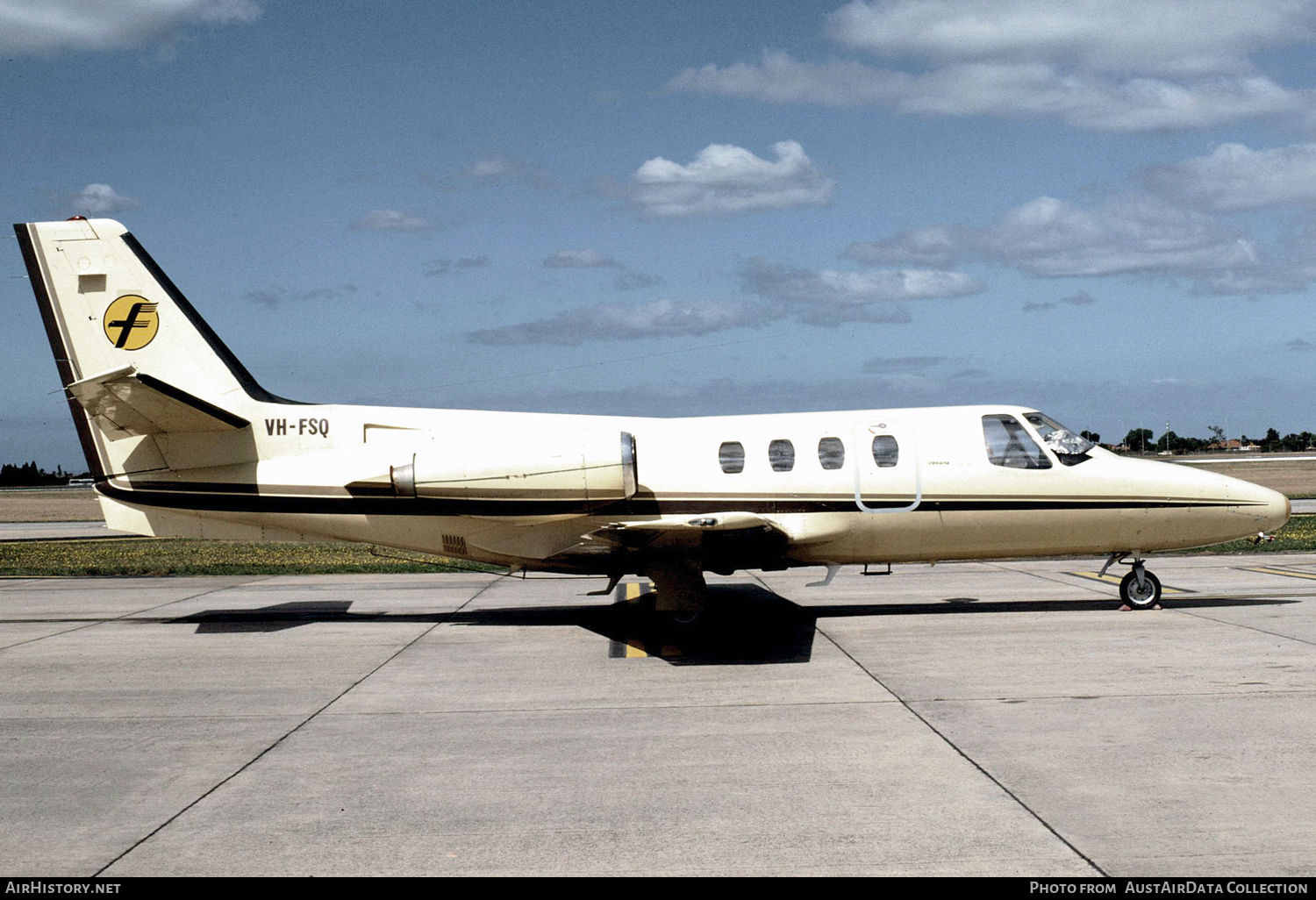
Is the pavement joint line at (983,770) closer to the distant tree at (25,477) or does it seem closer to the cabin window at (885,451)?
the cabin window at (885,451)

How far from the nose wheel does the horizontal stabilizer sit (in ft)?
39.8

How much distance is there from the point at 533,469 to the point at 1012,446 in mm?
6256

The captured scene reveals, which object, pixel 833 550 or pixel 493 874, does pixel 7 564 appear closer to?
pixel 833 550

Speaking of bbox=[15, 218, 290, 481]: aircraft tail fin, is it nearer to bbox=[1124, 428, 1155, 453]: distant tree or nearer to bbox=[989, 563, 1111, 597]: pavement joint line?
bbox=[989, 563, 1111, 597]: pavement joint line

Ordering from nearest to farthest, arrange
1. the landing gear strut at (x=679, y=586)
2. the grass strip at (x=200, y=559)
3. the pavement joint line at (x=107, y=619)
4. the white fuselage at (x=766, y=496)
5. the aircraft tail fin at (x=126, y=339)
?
the landing gear strut at (x=679, y=586), the pavement joint line at (x=107, y=619), the white fuselage at (x=766, y=496), the aircraft tail fin at (x=126, y=339), the grass strip at (x=200, y=559)

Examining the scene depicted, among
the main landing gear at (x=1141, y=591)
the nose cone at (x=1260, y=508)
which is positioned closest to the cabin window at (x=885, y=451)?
the main landing gear at (x=1141, y=591)

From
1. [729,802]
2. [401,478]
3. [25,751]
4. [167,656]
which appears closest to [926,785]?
[729,802]

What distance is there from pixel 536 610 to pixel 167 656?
5.23m

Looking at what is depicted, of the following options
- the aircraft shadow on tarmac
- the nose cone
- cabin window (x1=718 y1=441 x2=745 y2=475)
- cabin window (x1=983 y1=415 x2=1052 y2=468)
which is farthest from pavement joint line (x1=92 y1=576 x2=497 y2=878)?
the nose cone

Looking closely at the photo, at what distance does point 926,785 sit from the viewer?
7.19 m

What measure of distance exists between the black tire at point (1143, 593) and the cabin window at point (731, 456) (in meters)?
5.50

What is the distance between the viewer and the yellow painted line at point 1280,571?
18391mm

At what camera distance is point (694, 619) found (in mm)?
13781

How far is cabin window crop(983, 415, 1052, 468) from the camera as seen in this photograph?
47.0 ft
